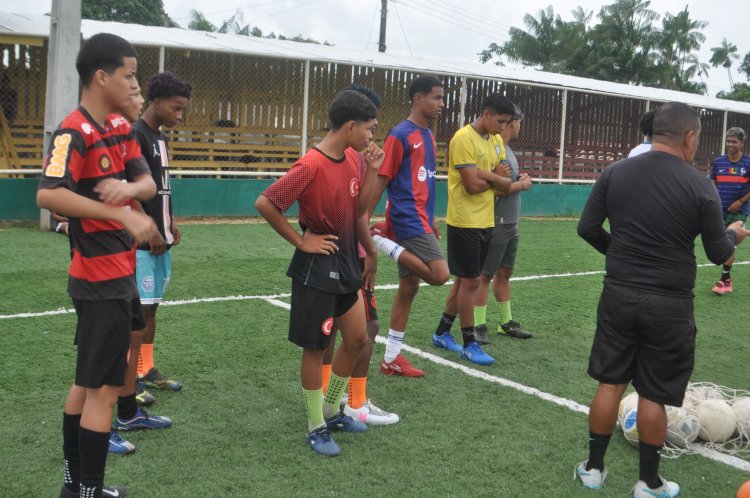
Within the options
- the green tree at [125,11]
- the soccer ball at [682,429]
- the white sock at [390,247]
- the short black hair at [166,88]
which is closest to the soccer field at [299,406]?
the soccer ball at [682,429]

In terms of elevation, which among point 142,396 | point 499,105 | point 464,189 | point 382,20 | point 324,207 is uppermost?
point 382,20

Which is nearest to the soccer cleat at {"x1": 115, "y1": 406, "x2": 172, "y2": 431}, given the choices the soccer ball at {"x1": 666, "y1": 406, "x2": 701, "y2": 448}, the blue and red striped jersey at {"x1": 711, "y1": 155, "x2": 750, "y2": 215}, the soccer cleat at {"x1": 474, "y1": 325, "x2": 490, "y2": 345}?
the soccer ball at {"x1": 666, "y1": 406, "x2": 701, "y2": 448}

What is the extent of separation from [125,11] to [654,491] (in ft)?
153

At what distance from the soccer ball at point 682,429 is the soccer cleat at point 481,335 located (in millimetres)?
2353

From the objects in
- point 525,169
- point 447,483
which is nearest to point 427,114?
point 447,483

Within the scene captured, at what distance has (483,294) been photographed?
7.09 m

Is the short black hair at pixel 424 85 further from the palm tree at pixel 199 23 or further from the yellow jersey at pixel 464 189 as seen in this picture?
the palm tree at pixel 199 23

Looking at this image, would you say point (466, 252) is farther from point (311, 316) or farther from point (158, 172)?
point (158, 172)

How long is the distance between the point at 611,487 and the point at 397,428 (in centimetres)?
132

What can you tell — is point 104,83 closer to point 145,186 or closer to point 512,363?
point 145,186

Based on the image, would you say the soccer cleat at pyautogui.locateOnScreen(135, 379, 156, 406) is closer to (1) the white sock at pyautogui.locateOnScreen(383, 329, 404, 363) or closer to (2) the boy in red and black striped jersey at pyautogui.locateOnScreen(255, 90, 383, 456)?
(2) the boy in red and black striped jersey at pyautogui.locateOnScreen(255, 90, 383, 456)

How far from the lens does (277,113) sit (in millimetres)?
17656

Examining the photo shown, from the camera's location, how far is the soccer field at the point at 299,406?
13.2 feet

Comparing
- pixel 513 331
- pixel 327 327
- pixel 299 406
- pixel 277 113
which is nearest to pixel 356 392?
pixel 299 406
